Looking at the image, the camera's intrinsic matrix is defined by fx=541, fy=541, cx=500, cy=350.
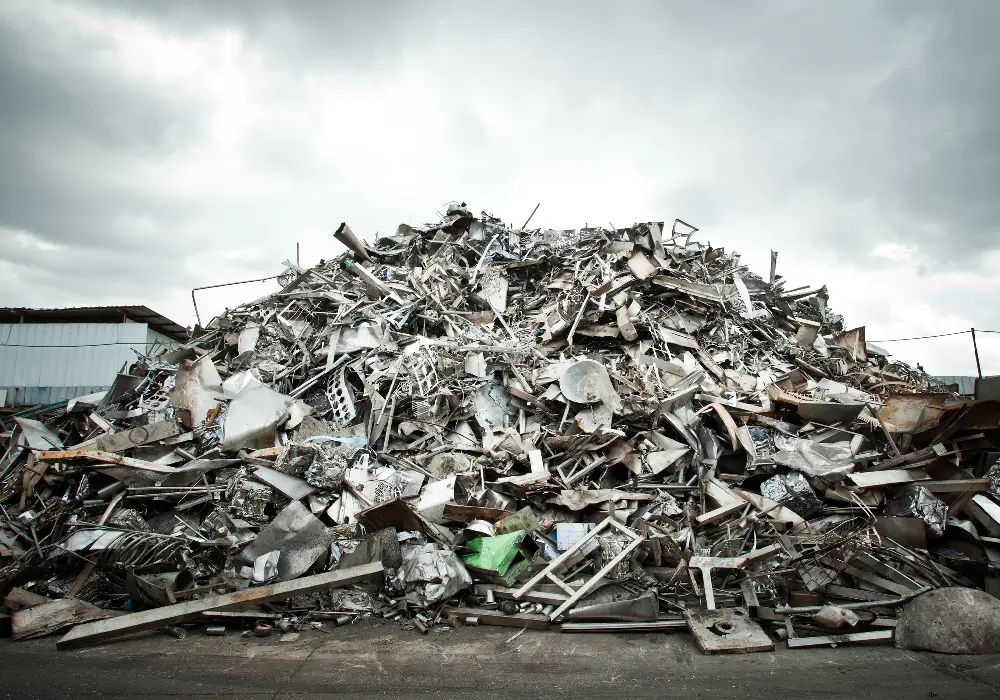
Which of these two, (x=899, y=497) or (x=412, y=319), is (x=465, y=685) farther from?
(x=412, y=319)

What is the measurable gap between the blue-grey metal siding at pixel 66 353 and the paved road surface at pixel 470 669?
13805mm

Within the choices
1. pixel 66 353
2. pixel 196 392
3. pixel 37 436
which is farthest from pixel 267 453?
pixel 66 353

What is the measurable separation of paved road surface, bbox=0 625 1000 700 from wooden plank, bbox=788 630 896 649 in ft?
0.22

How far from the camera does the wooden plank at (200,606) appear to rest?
14.8 ft

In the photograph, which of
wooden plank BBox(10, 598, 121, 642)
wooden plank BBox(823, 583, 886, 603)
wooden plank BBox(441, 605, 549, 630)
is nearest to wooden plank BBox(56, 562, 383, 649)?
wooden plank BBox(10, 598, 121, 642)

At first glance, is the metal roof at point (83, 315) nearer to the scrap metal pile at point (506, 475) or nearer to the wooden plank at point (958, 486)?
→ the scrap metal pile at point (506, 475)

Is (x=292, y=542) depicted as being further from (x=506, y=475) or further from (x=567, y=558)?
(x=567, y=558)

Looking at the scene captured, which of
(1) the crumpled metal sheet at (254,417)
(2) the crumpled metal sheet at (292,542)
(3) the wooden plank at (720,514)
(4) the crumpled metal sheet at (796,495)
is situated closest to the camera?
(2) the crumpled metal sheet at (292,542)

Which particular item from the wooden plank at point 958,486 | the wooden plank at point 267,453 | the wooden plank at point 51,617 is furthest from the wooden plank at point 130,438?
the wooden plank at point 958,486

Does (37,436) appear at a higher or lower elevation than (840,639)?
higher

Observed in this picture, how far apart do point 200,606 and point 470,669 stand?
2.47m

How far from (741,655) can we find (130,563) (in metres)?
5.67

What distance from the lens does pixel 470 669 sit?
4141 millimetres

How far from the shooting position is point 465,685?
152 inches
